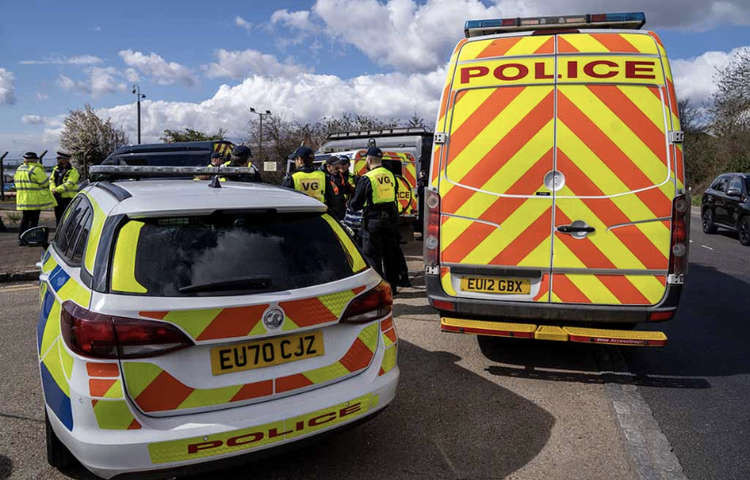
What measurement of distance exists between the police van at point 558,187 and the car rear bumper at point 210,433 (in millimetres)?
1891

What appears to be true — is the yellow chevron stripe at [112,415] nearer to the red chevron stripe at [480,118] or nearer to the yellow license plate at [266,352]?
the yellow license plate at [266,352]

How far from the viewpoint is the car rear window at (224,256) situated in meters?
2.55

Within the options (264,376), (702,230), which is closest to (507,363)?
(264,376)

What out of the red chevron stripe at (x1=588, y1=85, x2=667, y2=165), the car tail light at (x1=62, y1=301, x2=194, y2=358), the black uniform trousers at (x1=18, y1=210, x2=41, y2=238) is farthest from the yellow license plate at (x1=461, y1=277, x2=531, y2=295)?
the black uniform trousers at (x1=18, y1=210, x2=41, y2=238)

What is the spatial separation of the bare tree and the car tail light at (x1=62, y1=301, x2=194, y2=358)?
116 ft

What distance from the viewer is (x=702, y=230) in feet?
55.8

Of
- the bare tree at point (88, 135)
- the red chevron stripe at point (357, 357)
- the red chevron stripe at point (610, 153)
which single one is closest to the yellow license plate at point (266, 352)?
the red chevron stripe at point (357, 357)


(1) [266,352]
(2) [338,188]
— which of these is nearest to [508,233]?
(1) [266,352]

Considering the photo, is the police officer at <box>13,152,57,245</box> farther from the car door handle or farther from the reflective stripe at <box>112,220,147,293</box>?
the car door handle

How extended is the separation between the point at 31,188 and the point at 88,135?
26.9 metres

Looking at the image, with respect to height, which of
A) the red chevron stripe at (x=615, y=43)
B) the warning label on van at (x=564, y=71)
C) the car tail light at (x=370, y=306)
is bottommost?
the car tail light at (x=370, y=306)

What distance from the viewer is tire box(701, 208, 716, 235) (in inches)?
616

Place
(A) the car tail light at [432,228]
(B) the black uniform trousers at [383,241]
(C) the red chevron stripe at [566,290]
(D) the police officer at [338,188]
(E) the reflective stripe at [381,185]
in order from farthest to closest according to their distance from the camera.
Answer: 1. (D) the police officer at [338,188]
2. (B) the black uniform trousers at [383,241]
3. (E) the reflective stripe at [381,185]
4. (A) the car tail light at [432,228]
5. (C) the red chevron stripe at [566,290]

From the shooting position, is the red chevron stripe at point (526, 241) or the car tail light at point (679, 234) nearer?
the car tail light at point (679, 234)
